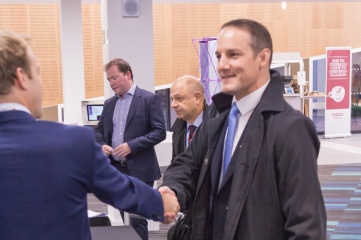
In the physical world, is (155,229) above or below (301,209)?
below

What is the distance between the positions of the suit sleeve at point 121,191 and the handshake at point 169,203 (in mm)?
62

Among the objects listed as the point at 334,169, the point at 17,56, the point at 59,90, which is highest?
the point at 17,56

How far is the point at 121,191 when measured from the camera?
1992 mm

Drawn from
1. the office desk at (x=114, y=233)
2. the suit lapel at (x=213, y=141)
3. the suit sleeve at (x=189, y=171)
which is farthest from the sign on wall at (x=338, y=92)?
the suit lapel at (x=213, y=141)

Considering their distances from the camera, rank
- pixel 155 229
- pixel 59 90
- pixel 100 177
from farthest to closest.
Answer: pixel 59 90 → pixel 155 229 → pixel 100 177

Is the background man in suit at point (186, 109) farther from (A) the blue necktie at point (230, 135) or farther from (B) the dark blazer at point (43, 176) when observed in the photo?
(B) the dark blazer at point (43, 176)

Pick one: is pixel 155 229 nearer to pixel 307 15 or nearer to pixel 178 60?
pixel 178 60

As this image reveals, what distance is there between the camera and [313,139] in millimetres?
2146

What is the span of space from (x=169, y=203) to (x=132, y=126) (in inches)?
110

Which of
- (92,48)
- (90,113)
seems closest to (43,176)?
(90,113)

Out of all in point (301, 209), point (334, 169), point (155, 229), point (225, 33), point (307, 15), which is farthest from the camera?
point (307, 15)

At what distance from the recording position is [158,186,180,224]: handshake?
228 cm

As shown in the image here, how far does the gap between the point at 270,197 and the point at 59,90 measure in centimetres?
1245

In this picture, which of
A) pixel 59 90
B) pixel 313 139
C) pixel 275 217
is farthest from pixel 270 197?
pixel 59 90
